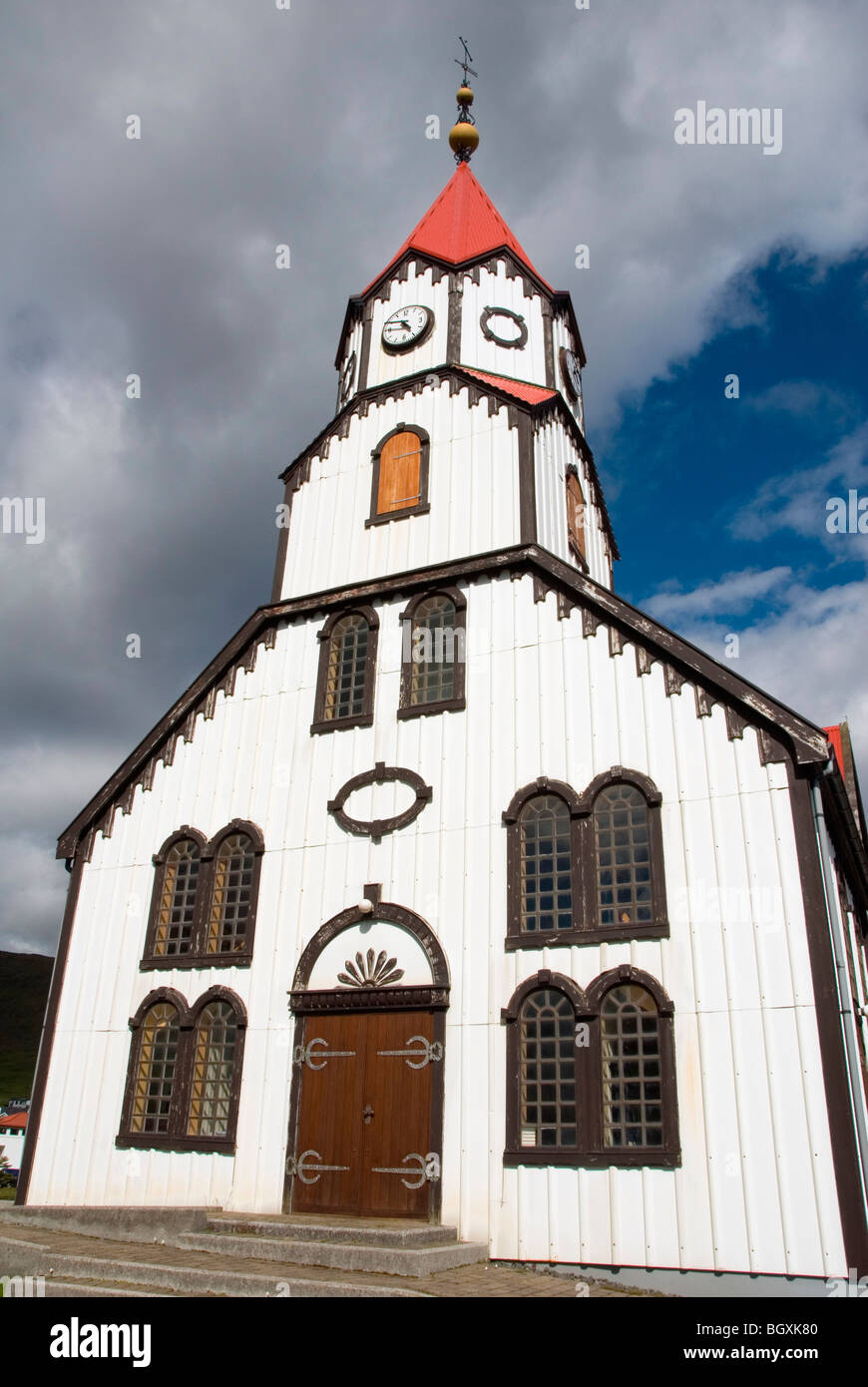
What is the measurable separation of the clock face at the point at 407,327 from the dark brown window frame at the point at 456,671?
242 inches

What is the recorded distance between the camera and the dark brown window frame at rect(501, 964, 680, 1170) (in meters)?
11.5

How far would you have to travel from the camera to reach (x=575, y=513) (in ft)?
62.2

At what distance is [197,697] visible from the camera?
17797 millimetres

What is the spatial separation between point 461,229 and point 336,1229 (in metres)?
19.5

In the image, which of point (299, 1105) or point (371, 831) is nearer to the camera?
point (299, 1105)

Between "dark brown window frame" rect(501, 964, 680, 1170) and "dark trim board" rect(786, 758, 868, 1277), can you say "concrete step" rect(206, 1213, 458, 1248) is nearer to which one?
"dark brown window frame" rect(501, 964, 680, 1170)

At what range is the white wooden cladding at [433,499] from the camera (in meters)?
16.9

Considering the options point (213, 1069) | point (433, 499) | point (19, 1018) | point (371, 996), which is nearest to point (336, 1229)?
point (371, 996)

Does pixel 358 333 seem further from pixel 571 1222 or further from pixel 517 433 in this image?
pixel 571 1222

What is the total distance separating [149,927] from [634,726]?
8564 millimetres

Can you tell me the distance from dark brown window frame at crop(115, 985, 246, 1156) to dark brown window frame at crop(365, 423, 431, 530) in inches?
335

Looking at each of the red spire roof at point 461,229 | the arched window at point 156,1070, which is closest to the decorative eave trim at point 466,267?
the red spire roof at point 461,229

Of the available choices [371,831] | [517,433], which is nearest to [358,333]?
[517,433]
